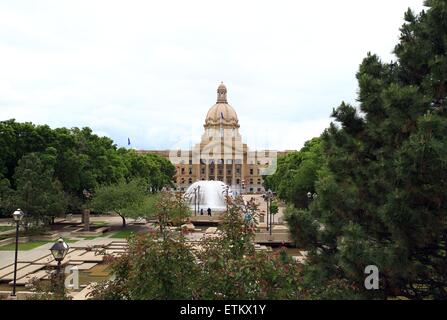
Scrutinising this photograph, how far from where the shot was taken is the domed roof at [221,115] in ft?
499

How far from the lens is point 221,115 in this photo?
15150cm

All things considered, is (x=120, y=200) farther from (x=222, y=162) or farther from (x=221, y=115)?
(x=221, y=115)

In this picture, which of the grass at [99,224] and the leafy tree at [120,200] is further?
the grass at [99,224]

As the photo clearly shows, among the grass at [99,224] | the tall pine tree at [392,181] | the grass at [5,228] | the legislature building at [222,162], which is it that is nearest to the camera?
the tall pine tree at [392,181]

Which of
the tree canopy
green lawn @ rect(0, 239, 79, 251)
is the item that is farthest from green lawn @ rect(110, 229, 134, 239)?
the tree canopy

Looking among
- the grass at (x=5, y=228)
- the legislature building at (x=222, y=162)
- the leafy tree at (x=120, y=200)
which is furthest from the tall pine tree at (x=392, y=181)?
the legislature building at (x=222, y=162)

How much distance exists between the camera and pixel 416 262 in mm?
7332

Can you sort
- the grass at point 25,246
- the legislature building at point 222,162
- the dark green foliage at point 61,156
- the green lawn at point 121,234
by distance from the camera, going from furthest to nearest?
the legislature building at point 222,162 → the dark green foliage at point 61,156 → the green lawn at point 121,234 → the grass at point 25,246

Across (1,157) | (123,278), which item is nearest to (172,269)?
(123,278)

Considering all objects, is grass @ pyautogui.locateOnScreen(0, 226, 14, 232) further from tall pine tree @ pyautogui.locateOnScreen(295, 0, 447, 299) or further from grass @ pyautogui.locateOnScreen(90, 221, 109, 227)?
tall pine tree @ pyautogui.locateOnScreen(295, 0, 447, 299)

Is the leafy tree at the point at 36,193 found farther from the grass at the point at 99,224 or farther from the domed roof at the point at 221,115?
the domed roof at the point at 221,115

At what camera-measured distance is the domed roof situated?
152 meters
